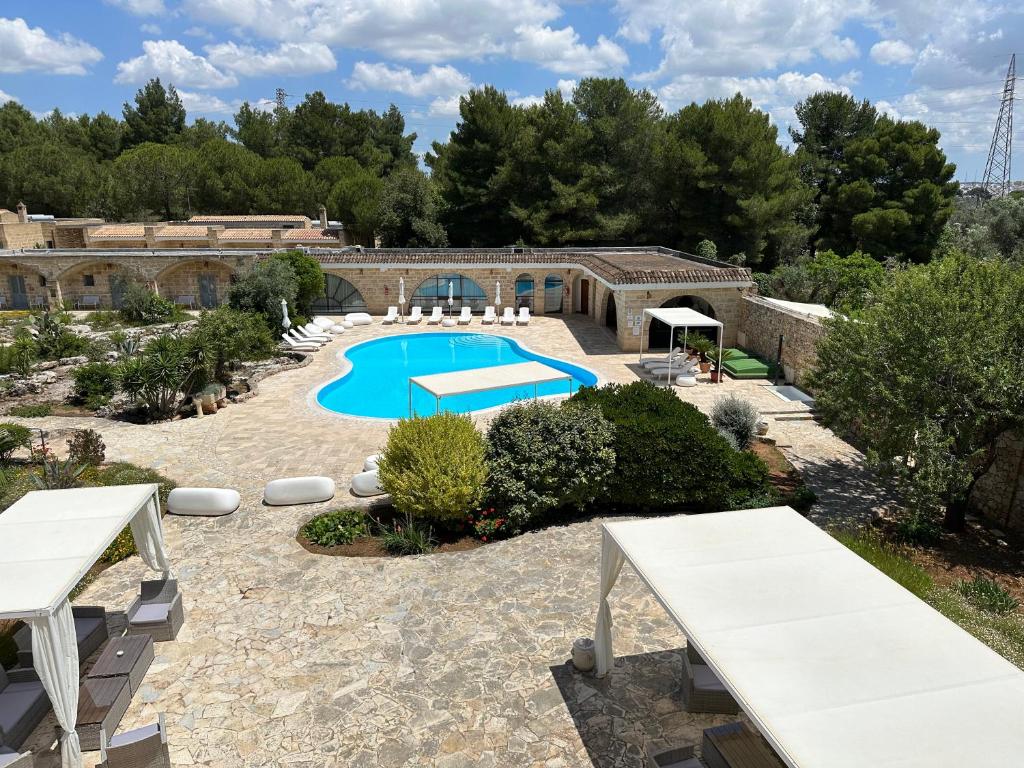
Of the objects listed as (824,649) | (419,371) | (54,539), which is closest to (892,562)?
(824,649)

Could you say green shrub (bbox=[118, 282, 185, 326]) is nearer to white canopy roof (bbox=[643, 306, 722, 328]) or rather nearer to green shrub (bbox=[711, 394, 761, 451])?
white canopy roof (bbox=[643, 306, 722, 328])

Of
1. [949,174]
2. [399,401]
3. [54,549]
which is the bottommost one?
[399,401]

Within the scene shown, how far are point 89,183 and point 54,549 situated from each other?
48749 millimetres

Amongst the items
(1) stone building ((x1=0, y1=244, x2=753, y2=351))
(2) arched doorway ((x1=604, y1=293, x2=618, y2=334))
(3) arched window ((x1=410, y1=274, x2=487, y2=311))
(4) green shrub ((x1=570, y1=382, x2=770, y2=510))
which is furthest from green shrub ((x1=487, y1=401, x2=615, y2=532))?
(3) arched window ((x1=410, y1=274, x2=487, y2=311))

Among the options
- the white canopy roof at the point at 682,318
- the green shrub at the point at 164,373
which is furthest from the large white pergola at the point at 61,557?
the white canopy roof at the point at 682,318

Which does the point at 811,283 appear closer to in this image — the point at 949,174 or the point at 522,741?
the point at 949,174

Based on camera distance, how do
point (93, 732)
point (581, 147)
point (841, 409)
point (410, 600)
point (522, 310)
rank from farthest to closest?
point (581, 147), point (522, 310), point (841, 409), point (410, 600), point (93, 732)

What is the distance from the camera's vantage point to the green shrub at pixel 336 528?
10641mm

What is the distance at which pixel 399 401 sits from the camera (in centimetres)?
1988

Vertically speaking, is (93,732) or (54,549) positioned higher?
(54,549)

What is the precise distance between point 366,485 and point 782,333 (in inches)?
557

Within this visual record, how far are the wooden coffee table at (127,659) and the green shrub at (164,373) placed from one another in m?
10.5

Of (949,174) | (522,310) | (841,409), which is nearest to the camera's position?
(841,409)

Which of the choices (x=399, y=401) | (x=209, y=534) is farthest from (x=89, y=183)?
(x=209, y=534)
